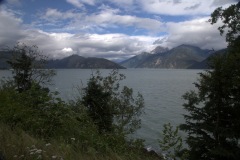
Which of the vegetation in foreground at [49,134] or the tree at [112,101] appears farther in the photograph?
the tree at [112,101]

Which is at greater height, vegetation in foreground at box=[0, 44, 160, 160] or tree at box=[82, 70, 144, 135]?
vegetation in foreground at box=[0, 44, 160, 160]

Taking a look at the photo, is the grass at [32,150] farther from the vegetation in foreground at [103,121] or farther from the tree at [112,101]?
the tree at [112,101]

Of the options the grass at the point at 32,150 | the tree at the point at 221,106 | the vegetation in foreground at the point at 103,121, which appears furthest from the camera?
the tree at the point at 221,106

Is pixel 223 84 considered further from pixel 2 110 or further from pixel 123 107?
pixel 123 107

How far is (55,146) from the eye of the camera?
5.36 m

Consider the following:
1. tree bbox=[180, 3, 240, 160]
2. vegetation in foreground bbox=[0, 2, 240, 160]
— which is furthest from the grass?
tree bbox=[180, 3, 240, 160]

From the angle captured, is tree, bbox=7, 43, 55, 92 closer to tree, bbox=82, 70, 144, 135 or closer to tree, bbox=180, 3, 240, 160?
tree, bbox=82, 70, 144, 135

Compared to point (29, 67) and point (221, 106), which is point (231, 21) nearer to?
point (221, 106)

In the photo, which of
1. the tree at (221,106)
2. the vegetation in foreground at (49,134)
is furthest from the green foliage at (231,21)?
the vegetation in foreground at (49,134)

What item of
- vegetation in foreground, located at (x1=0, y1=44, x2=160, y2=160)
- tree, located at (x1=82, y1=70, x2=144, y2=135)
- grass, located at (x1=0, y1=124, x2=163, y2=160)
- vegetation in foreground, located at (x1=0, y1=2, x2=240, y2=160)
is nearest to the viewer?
grass, located at (x1=0, y1=124, x2=163, y2=160)

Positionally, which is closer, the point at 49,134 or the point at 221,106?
the point at 49,134

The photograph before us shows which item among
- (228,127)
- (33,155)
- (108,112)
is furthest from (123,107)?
(33,155)

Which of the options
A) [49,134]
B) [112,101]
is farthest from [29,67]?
[49,134]

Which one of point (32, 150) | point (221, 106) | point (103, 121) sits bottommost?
point (103, 121)
